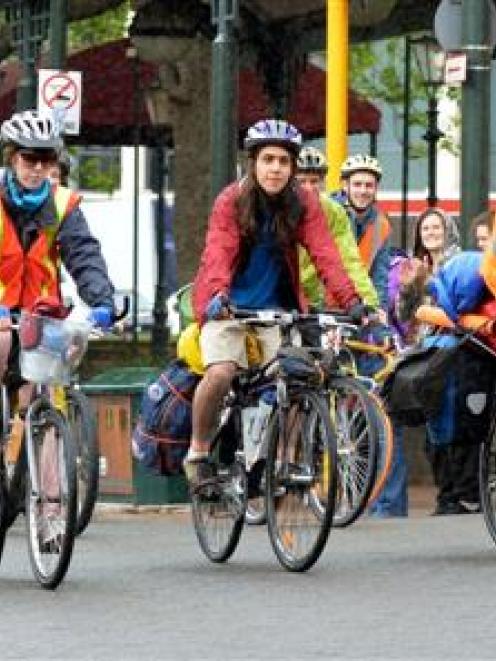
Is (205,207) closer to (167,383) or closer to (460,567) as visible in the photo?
(167,383)

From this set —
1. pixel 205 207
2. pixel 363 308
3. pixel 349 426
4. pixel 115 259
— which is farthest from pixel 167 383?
pixel 115 259

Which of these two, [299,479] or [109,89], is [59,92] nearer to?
[109,89]

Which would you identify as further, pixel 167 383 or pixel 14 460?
pixel 167 383

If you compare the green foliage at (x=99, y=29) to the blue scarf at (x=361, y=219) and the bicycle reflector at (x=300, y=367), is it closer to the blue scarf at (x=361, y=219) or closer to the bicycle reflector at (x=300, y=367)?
the blue scarf at (x=361, y=219)

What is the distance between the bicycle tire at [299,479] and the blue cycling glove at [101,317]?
2.66ft

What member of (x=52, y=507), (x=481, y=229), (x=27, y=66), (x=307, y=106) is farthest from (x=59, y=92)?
(x=52, y=507)

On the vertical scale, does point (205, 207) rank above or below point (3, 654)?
above

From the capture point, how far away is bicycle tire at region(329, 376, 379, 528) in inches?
470

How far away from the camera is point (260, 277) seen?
37.8ft

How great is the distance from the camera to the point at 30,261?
1116 centimetres

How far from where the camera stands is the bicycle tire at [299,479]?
10.8 metres

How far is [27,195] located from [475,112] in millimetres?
6399

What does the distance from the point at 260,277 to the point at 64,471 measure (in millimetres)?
1519

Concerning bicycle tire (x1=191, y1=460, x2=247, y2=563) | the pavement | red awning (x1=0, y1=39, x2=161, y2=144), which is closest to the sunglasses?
bicycle tire (x1=191, y1=460, x2=247, y2=563)
